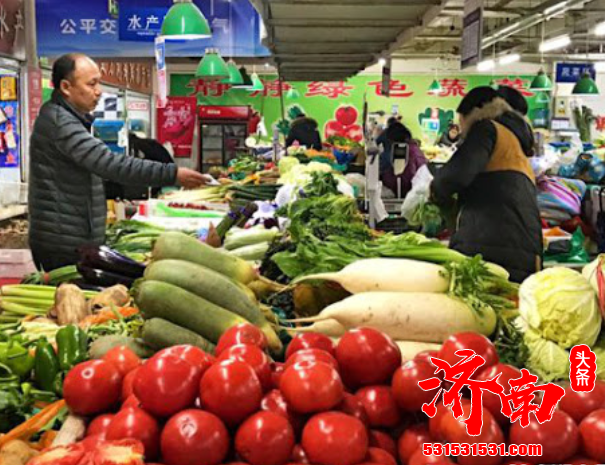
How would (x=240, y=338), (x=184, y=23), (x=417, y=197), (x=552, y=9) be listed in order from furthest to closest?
(x=552, y=9), (x=184, y=23), (x=417, y=197), (x=240, y=338)

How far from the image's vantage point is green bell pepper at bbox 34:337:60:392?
2.26 meters

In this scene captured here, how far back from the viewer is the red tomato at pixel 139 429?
1.46 m

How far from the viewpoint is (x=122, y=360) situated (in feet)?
5.82

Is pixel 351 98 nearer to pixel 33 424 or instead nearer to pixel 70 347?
pixel 70 347

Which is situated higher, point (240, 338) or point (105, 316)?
point (240, 338)

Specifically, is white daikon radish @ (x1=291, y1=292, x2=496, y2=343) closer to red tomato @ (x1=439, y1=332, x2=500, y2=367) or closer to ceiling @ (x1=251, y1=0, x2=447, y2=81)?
red tomato @ (x1=439, y1=332, x2=500, y2=367)

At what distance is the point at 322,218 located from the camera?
4090mm

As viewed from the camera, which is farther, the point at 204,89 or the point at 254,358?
the point at 204,89

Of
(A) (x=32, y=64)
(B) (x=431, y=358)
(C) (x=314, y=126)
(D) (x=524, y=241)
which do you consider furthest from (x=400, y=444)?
(C) (x=314, y=126)

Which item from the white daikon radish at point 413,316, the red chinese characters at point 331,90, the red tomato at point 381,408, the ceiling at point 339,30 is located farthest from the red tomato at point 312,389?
the red chinese characters at point 331,90

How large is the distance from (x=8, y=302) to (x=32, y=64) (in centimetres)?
589

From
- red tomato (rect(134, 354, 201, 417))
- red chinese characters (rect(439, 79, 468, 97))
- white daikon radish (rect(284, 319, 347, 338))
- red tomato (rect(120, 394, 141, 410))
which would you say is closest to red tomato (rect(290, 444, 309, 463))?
red tomato (rect(134, 354, 201, 417))

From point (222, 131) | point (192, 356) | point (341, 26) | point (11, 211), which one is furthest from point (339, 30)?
point (222, 131)

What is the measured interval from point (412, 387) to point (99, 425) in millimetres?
672
